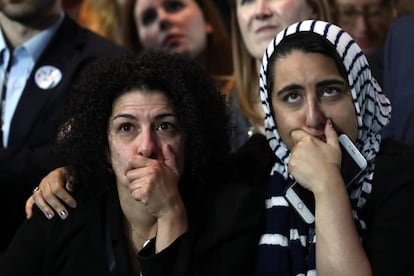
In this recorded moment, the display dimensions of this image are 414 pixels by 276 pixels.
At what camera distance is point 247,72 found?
122 inches

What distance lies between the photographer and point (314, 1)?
9.92ft

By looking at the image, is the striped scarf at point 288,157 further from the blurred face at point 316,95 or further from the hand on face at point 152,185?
the hand on face at point 152,185

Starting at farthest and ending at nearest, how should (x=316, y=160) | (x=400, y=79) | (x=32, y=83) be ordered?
(x=32, y=83) < (x=400, y=79) < (x=316, y=160)

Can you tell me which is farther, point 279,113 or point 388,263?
point 279,113

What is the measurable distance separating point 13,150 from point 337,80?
1138mm

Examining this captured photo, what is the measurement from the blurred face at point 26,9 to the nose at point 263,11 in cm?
74

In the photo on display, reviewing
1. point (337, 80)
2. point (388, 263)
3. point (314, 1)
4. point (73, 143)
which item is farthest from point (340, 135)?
point (314, 1)

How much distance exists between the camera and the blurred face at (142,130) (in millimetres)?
2279

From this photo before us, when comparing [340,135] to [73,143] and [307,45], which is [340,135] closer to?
[307,45]

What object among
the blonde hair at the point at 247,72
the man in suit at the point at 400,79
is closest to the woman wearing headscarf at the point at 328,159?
the man in suit at the point at 400,79

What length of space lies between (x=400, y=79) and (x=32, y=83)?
3.96 ft

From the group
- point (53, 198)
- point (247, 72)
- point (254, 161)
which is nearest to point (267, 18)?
point (247, 72)

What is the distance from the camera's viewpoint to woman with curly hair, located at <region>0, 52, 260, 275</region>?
2.22m

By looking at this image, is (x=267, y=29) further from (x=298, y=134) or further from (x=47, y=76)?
(x=298, y=134)
